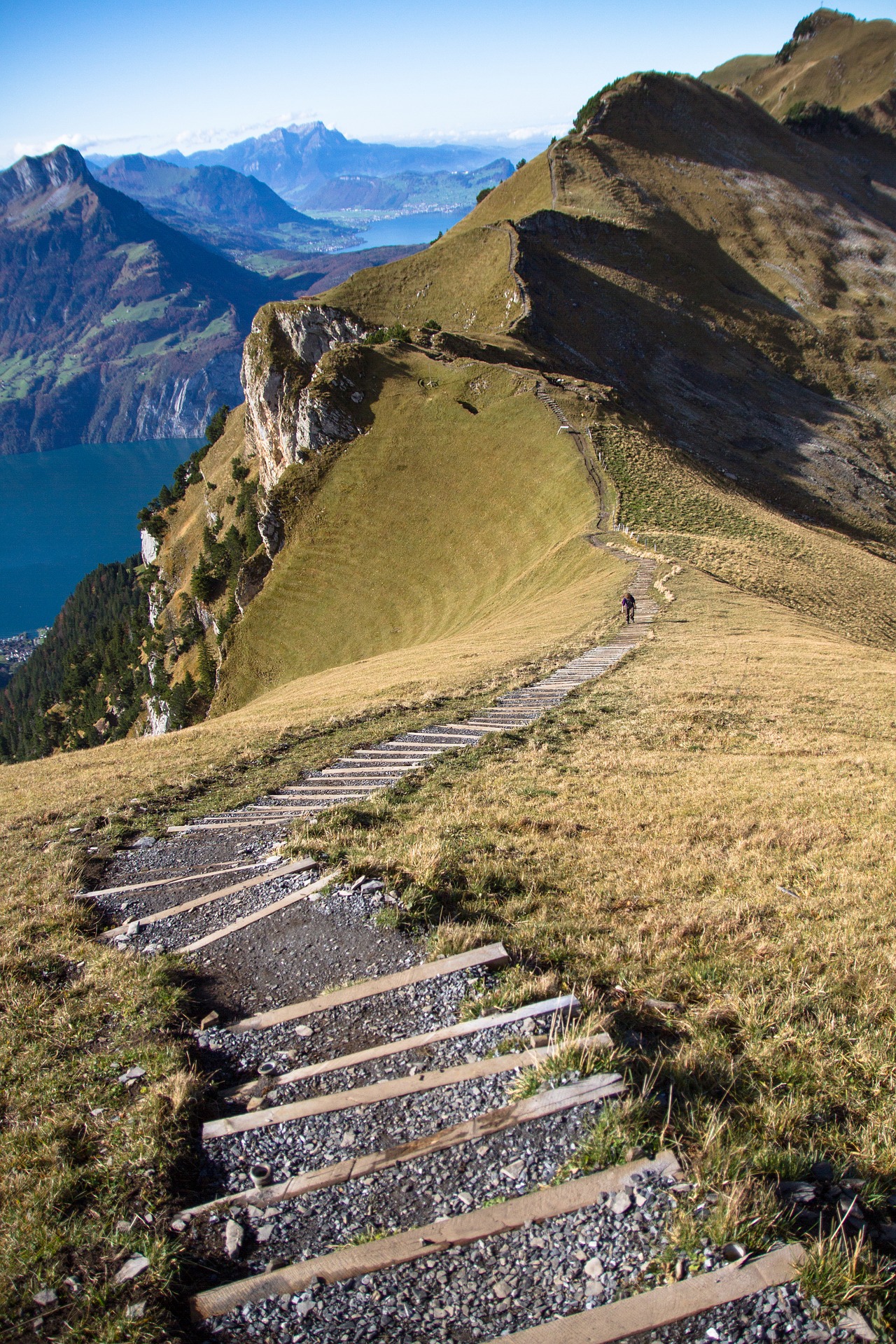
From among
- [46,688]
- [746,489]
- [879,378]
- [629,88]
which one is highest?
[629,88]

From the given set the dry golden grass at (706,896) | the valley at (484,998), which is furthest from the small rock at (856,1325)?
the dry golden grass at (706,896)

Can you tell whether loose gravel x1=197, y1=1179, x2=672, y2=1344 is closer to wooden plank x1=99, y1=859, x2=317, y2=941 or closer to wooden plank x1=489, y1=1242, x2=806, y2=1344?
wooden plank x1=489, y1=1242, x2=806, y2=1344

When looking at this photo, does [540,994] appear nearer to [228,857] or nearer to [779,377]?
[228,857]

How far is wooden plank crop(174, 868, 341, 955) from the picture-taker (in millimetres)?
8836

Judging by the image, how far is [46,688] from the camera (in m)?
196

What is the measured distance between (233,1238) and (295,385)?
95318 mm

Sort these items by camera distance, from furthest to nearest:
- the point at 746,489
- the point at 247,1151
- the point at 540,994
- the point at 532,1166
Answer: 1. the point at 746,489
2. the point at 540,994
3. the point at 247,1151
4. the point at 532,1166

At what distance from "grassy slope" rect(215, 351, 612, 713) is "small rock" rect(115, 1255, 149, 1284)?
43.2m

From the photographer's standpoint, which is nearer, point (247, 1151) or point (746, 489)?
point (247, 1151)

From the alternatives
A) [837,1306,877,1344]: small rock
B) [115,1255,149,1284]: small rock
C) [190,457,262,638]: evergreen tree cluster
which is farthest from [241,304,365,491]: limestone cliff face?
[837,1306,877,1344]: small rock

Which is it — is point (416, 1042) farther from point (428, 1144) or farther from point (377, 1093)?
point (428, 1144)

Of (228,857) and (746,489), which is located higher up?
(746,489)

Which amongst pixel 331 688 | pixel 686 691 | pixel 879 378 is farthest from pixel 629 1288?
pixel 879 378

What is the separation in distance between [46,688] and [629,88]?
8254 inches
